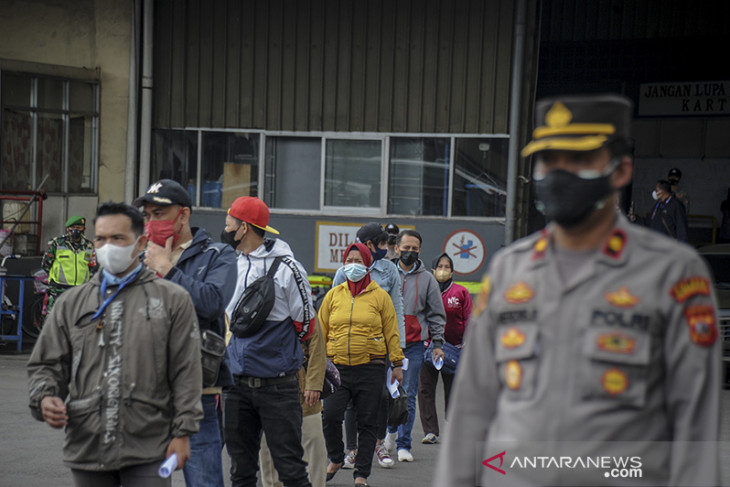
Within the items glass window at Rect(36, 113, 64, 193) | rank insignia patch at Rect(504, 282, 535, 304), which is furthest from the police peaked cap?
glass window at Rect(36, 113, 64, 193)

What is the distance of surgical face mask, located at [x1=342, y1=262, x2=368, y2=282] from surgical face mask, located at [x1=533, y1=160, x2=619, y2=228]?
5126mm

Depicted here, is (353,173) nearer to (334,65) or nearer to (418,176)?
(418,176)

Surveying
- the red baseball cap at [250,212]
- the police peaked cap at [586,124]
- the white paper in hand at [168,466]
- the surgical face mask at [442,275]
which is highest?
the police peaked cap at [586,124]

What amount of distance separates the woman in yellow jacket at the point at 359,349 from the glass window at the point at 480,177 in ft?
27.2

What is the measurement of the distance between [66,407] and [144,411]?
34 centimetres

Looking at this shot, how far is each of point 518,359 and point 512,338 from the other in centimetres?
6

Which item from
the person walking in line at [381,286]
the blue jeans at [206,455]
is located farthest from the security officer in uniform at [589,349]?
the person walking in line at [381,286]

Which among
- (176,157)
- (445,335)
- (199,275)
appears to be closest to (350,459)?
(445,335)

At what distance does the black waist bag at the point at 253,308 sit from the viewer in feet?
19.1

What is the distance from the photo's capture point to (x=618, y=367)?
2.50m

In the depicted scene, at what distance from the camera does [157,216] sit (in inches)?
205

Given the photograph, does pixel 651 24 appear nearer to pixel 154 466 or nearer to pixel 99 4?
pixel 99 4

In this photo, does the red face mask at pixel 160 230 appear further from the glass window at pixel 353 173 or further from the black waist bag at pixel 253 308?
the glass window at pixel 353 173

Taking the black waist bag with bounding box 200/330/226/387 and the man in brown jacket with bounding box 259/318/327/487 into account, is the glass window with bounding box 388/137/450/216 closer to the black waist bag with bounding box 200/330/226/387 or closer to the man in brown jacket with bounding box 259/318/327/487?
the man in brown jacket with bounding box 259/318/327/487
